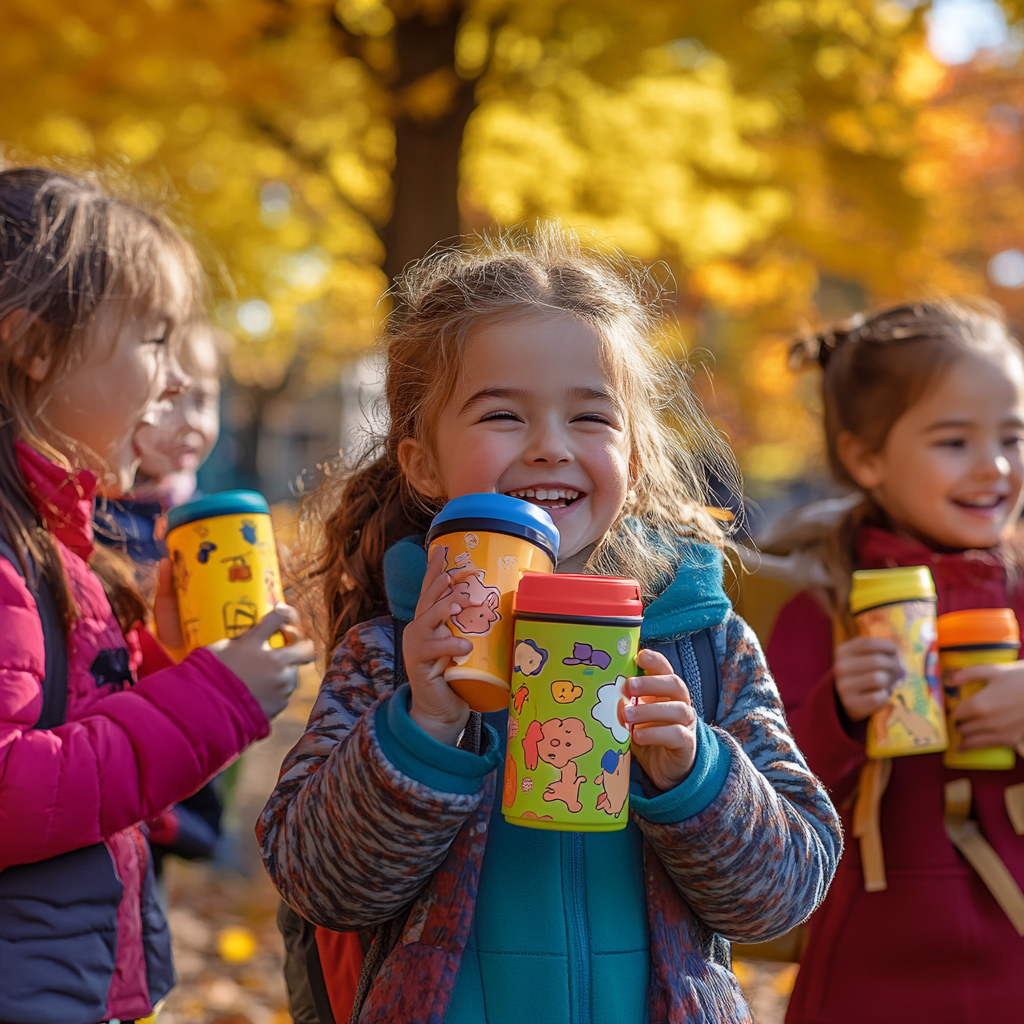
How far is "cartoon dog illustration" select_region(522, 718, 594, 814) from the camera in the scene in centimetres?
153

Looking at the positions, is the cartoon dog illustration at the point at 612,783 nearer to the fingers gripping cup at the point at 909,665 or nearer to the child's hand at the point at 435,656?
the child's hand at the point at 435,656

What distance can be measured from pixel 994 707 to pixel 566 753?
137 cm

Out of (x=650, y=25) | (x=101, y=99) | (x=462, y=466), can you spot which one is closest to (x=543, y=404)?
(x=462, y=466)

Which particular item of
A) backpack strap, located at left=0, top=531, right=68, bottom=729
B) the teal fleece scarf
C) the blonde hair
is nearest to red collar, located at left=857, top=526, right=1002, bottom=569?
the blonde hair

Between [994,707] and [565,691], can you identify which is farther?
[994,707]

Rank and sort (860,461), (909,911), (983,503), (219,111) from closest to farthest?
(909,911) < (983,503) < (860,461) < (219,111)

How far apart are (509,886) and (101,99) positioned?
6038mm

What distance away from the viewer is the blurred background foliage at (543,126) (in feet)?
20.0

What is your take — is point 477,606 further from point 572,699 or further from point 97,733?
point 97,733

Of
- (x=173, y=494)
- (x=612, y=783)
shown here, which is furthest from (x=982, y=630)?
(x=173, y=494)

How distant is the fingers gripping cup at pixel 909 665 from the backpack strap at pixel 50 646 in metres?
1.69

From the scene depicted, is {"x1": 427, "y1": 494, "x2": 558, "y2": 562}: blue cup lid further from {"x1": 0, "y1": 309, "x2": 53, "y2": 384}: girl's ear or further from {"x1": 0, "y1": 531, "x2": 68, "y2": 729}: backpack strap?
{"x1": 0, "y1": 309, "x2": 53, "y2": 384}: girl's ear

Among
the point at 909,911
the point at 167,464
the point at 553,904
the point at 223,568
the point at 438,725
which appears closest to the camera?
the point at 438,725

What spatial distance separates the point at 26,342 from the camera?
7.61ft
